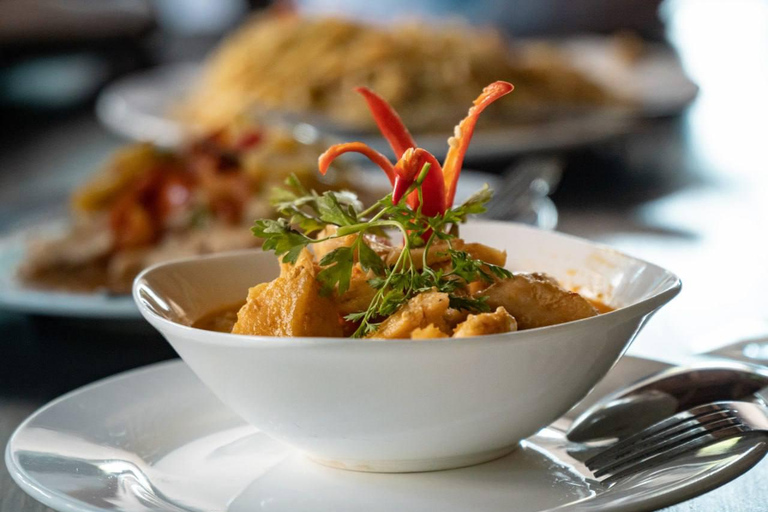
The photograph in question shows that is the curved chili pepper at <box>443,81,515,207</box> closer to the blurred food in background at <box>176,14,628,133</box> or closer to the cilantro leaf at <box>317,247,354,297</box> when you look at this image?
the cilantro leaf at <box>317,247,354,297</box>

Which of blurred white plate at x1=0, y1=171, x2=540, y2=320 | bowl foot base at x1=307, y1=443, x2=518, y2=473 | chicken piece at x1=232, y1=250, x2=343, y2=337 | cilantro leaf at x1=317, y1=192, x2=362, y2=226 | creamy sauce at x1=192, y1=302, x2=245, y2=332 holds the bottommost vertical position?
blurred white plate at x1=0, y1=171, x2=540, y2=320

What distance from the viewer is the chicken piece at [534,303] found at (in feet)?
3.45

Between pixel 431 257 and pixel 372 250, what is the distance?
0.21 feet

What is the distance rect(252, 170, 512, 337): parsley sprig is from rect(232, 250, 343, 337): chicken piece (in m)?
0.02

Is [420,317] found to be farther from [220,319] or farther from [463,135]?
[220,319]

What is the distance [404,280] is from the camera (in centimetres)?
103

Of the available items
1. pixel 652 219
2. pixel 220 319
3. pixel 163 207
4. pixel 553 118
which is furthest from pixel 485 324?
pixel 553 118

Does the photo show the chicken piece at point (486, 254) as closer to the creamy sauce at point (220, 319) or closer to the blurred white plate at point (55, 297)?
Result: the creamy sauce at point (220, 319)

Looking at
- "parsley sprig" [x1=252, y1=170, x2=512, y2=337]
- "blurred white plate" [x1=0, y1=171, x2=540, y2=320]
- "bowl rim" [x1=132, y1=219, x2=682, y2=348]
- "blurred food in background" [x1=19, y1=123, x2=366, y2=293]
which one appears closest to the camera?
"bowl rim" [x1=132, y1=219, x2=682, y2=348]

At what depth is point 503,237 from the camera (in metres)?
1.37

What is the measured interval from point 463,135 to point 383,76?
2733mm

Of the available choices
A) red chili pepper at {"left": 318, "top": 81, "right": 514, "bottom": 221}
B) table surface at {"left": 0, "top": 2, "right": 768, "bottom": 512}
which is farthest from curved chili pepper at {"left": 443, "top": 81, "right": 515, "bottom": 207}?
table surface at {"left": 0, "top": 2, "right": 768, "bottom": 512}

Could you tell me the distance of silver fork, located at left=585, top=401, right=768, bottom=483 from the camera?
40.6 inches

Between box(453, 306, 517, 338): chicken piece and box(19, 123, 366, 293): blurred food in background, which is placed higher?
box(453, 306, 517, 338): chicken piece
